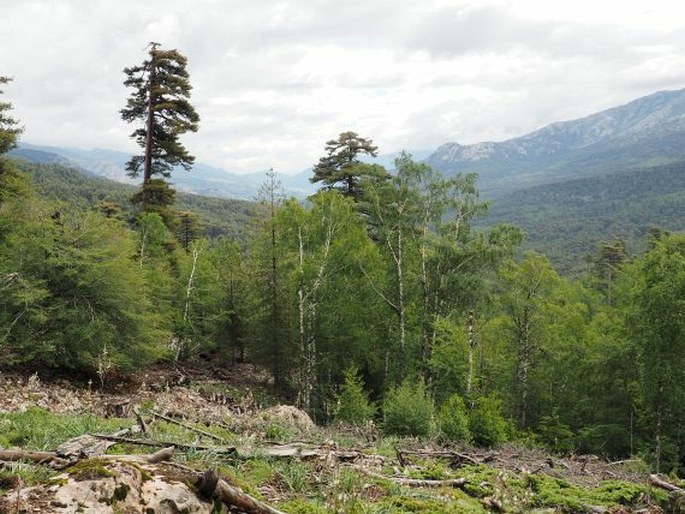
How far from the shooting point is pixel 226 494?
4477 mm

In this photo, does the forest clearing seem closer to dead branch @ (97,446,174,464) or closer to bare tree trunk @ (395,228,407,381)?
dead branch @ (97,446,174,464)

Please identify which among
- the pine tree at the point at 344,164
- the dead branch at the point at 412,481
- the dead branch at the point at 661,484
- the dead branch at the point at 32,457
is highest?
the pine tree at the point at 344,164

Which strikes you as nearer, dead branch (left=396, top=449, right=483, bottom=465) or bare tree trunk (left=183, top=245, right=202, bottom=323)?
dead branch (left=396, top=449, right=483, bottom=465)

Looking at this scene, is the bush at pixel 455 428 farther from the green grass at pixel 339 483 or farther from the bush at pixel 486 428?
the green grass at pixel 339 483

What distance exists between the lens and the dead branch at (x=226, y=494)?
4.45 meters

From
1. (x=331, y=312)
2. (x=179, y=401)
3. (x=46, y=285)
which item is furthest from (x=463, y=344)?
(x=46, y=285)

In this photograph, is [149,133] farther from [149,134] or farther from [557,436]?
[557,436]

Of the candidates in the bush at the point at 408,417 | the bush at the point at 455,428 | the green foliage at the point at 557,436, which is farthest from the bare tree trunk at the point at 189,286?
the green foliage at the point at 557,436

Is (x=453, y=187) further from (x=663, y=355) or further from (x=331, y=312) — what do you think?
(x=663, y=355)

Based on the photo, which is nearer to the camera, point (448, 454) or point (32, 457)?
point (32, 457)

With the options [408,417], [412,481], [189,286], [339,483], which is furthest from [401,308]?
[339,483]

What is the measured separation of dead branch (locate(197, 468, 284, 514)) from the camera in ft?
14.6

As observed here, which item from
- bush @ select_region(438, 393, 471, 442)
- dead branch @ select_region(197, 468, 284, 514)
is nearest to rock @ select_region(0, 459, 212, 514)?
dead branch @ select_region(197, 468, 284, 514)

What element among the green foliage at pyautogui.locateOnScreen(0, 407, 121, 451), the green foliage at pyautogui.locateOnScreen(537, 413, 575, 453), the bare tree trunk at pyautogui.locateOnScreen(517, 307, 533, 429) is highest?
the green foliage at pyautogui.locateOnScreen(0, 407, 121, 451)
